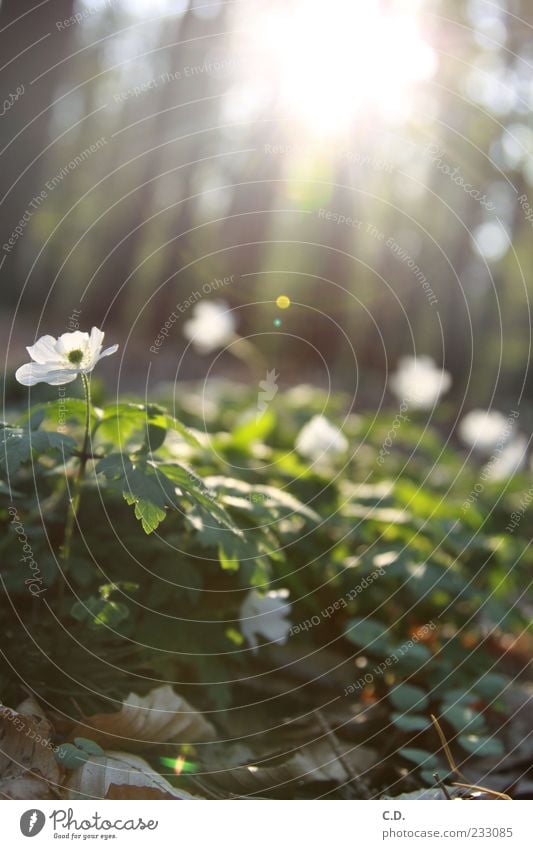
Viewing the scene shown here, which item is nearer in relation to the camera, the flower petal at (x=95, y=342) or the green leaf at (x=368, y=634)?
the flower petal at (x=95, y=342)

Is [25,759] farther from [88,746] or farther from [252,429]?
[252,429]

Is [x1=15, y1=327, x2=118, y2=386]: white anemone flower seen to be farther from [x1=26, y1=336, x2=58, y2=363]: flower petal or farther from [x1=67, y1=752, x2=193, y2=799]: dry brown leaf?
[x1=67, y1=752, x2=193, y2=799]: dry brown leaf

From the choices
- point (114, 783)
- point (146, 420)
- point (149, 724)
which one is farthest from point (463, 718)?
point (146, 420)

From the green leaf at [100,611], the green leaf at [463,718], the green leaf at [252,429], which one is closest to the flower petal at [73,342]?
the green leaf at [100,611]

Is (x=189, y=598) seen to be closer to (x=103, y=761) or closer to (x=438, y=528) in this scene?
(x=103, y=761)

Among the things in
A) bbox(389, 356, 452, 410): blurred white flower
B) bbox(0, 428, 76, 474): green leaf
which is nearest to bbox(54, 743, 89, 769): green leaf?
bbox(0, 428, 76, 474): green leaf

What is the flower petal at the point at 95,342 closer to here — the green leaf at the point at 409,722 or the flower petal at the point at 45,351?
the flower petal at the point at 45,351
